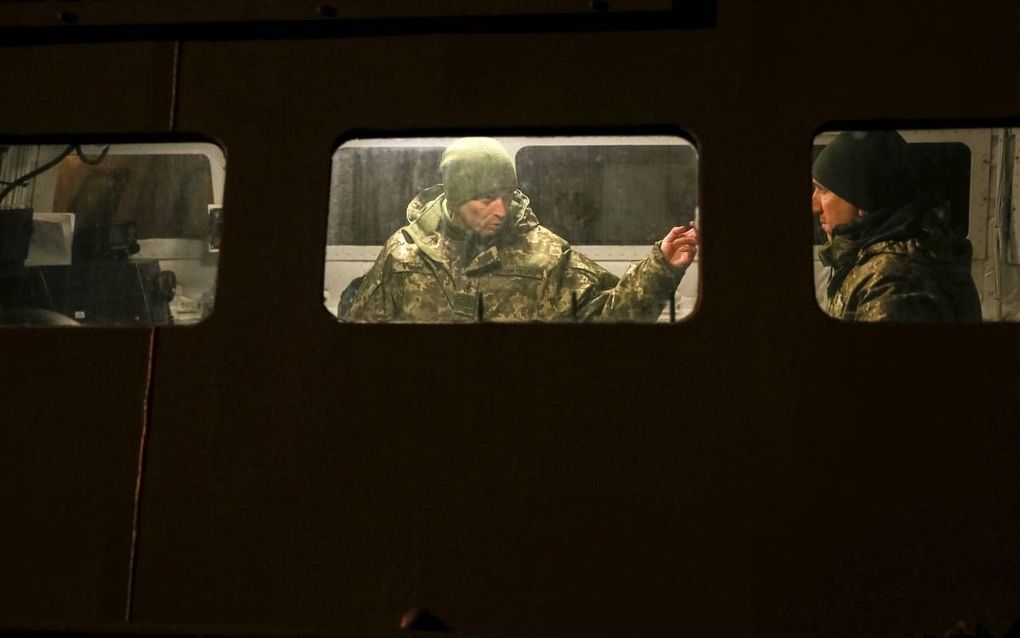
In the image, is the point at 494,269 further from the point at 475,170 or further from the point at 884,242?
the point at 884,242

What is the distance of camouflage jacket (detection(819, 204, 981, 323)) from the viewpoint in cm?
249

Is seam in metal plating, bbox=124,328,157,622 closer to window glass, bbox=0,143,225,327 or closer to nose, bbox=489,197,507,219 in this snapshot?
window glass, bbox=0,143,225,327

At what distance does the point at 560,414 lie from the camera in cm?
249

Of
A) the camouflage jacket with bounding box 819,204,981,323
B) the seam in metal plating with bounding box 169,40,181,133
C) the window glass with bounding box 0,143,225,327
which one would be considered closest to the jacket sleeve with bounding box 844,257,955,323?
the camouflage jacket with bounding box 819,204,981,323

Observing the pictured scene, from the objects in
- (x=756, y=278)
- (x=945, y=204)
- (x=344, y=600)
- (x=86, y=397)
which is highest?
(x=945, y=204)

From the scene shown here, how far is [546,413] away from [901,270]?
0.78 meters

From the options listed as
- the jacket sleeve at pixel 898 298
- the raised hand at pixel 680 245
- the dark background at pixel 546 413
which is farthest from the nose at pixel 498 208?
the jacket sleeve at pixel 898 298

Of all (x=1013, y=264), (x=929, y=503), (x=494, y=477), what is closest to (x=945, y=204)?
(x=1013, y=264)

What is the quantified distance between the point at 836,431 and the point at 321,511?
1049mm

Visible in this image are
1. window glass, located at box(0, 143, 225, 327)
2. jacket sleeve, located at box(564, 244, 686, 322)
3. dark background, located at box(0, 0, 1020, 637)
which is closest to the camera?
dark background, located at box(0, 0, 1020, 637)

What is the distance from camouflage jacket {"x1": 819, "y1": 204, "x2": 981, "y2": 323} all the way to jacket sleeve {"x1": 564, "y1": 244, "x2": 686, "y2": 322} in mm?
334

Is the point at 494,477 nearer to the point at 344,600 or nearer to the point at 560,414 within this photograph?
the point at 560,414

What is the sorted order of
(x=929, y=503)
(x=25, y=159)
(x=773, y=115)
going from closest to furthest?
1. (x=929, y=503)
2. (x=773, y=115)
3. (x=25, y=159)

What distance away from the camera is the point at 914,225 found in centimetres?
253
